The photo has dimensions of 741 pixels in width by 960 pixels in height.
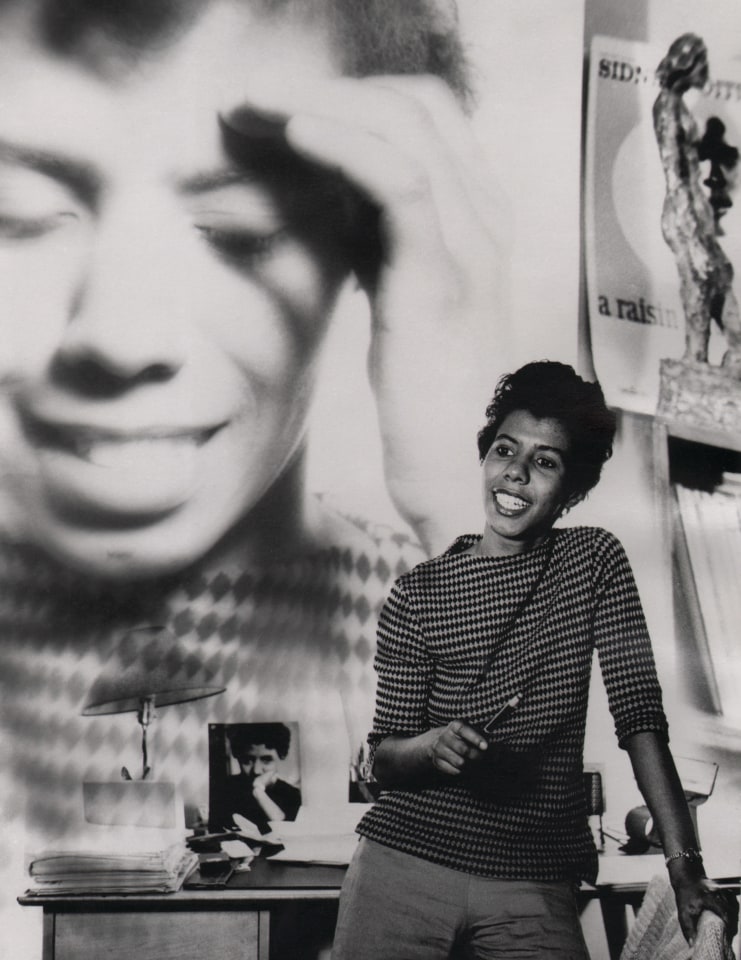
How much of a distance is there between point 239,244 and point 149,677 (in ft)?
2.96

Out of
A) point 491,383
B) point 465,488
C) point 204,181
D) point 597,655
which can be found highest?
point 204,181

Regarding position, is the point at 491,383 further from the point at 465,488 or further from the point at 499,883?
the point at 499,883

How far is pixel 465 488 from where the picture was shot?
7.01 ft

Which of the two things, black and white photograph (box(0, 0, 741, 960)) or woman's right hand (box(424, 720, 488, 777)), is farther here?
black and white photograph (box(0, 0, 741, 960))

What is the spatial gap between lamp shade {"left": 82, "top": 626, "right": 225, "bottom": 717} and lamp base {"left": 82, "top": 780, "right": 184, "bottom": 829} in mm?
144

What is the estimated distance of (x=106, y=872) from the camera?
1.94 meters

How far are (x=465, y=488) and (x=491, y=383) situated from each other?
0.23 metres

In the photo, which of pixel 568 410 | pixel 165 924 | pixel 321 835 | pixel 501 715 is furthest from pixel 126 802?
pixel 568 410

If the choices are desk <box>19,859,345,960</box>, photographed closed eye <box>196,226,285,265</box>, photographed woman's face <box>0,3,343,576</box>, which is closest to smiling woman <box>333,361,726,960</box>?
desk <box>19,859,345,960</box>

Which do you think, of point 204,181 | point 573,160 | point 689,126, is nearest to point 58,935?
point 204,181

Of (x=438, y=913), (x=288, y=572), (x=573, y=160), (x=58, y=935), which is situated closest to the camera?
(x=438, y=913)

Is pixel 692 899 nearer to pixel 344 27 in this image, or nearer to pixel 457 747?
pixel 457 747

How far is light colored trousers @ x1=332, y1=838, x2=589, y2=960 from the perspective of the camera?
1.66 meters

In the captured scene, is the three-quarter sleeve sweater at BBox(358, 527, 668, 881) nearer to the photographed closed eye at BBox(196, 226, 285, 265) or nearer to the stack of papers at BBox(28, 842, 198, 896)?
the stack of papers at BBox(28, 842, 198, 896)
